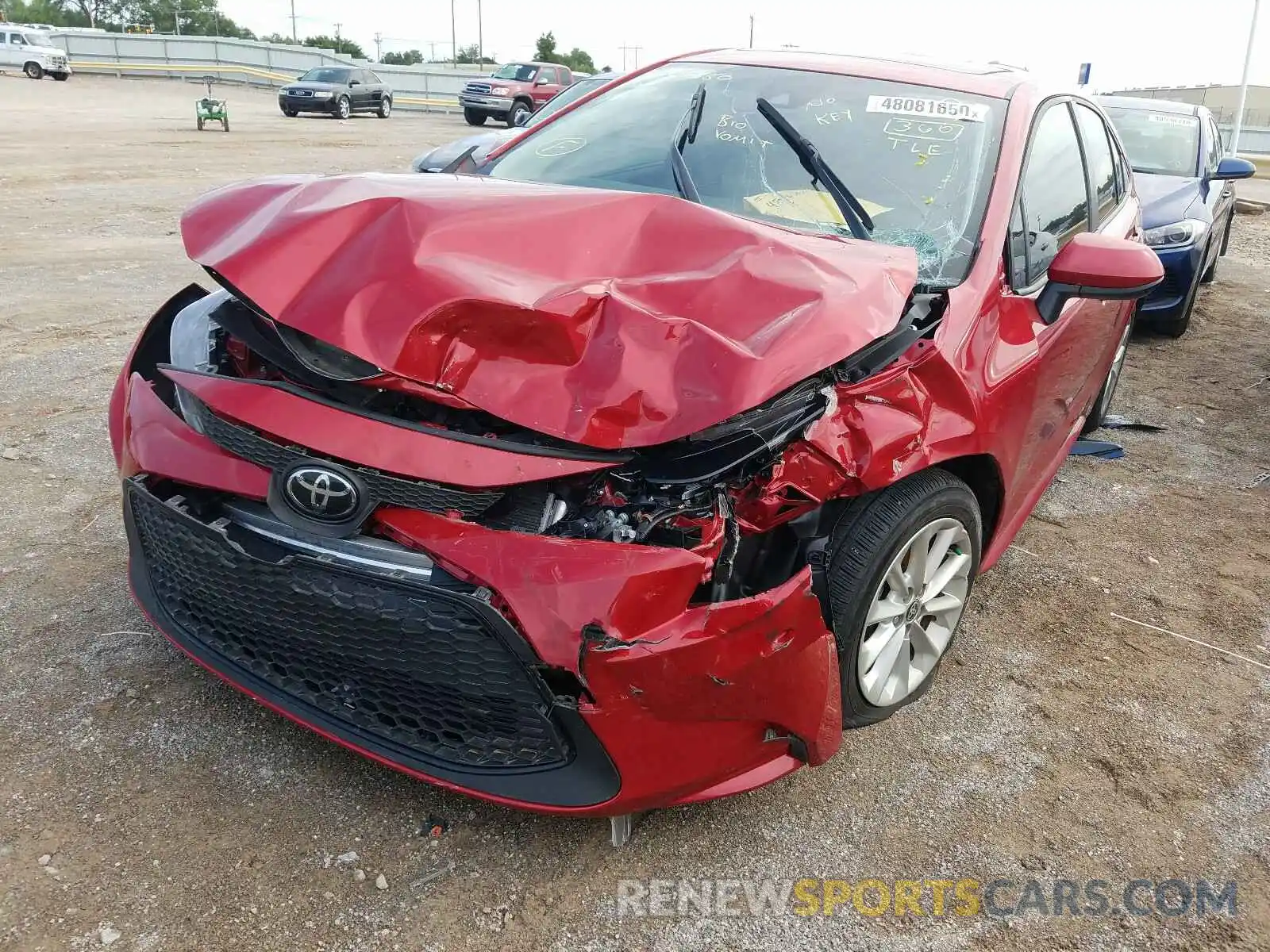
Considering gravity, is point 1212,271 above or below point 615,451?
below

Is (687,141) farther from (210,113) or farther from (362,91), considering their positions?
(362,91)

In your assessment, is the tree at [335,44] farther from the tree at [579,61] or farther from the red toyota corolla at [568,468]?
the red toyota corolla at [568,468]

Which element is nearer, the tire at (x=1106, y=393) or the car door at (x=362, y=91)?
the tire at (x=1106, y=393)

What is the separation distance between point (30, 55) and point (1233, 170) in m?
39.3

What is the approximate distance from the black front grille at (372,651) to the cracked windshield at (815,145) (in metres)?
1.57

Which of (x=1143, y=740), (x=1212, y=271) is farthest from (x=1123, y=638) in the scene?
(x=1212, y=271)

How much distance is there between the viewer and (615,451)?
2004 millimetres

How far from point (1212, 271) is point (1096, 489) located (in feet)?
20.2

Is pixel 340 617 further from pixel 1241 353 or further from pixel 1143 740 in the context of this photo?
pixel 1241 353

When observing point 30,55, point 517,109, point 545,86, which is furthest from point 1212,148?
point 30,55

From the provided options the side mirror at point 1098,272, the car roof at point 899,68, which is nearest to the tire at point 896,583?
the side mirror at point 1098,272

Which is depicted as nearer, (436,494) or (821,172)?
(436,494)

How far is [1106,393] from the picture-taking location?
5000 mm

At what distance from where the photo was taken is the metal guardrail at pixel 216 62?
38.8m
